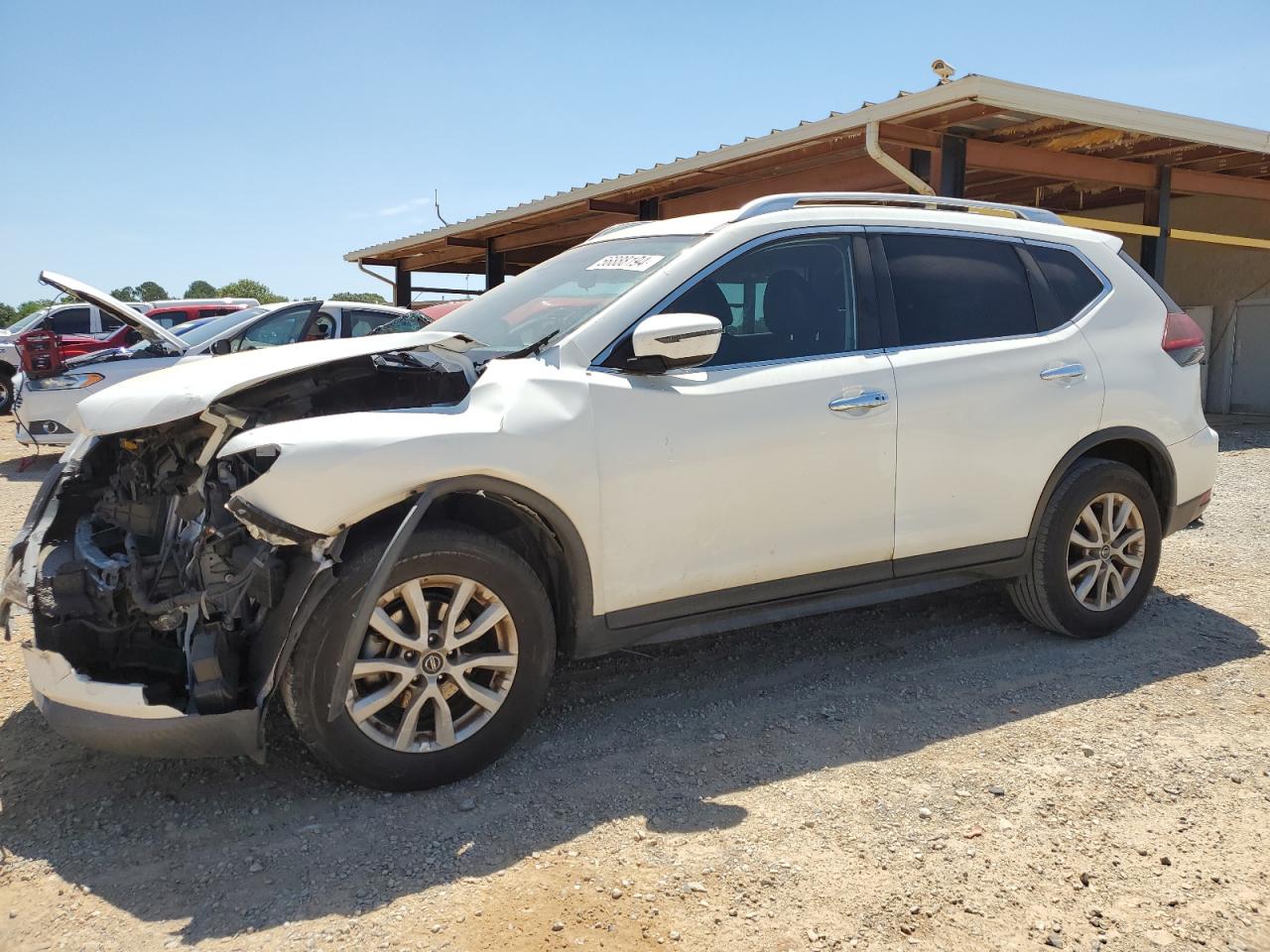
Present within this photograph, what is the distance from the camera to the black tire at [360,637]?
9.29 ft

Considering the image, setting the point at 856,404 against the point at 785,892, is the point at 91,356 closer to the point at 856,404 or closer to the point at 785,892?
the point at 856,404

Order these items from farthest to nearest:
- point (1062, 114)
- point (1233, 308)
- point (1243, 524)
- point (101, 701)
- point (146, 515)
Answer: point (1233, 308) < point (1062, 114) < point (1243, 524) < point (146, 515) < point (101, 701)

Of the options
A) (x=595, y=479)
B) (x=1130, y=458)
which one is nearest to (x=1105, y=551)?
(x=1130, y=458)

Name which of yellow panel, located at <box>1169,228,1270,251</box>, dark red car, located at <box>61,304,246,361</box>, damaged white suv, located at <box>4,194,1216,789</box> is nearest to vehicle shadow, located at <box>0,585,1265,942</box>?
damaged white suv, located at <box>4,194,1216,789</box>

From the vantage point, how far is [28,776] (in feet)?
10.5

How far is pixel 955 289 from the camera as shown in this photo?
4082 millimetres

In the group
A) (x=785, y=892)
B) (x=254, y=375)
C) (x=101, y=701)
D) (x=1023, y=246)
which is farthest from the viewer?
(x=1023, y=246)

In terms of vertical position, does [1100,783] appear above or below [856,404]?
below

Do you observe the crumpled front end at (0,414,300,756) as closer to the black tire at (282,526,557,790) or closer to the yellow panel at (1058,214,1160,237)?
the black tire at (282,526,557,790)

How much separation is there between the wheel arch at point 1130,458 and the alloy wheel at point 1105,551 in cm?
21

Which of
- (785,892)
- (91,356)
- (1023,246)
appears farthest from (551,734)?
(91,356)

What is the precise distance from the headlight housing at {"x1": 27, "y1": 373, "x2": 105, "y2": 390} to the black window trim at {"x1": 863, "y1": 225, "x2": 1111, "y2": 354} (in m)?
8.33

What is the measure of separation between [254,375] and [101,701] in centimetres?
106

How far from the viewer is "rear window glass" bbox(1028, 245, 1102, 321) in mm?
4336
